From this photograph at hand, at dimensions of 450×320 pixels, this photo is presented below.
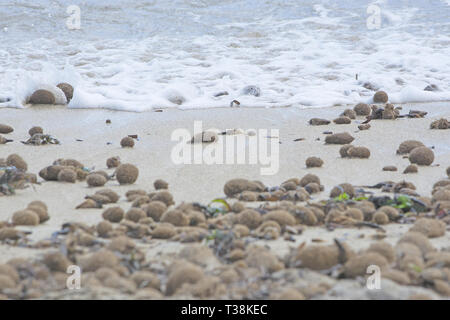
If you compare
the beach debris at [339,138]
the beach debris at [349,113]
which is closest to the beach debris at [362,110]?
the beach debris at [349,113]

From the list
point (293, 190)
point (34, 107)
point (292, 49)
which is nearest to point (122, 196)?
point (293, 190)

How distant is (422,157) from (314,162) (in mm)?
737

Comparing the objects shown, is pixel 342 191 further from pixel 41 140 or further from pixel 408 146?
pixel 41 140

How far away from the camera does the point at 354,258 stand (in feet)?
6.44

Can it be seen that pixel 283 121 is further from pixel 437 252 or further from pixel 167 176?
pixel 437 252

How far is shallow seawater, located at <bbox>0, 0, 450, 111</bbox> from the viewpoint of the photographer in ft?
21.7

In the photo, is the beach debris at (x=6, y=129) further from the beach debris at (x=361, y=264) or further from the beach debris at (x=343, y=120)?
the beach debris at (x=361, y=264)

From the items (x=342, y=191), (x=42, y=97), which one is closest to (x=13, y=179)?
(x=342, y=191)

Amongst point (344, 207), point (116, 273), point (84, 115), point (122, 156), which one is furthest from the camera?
point (84, 115)

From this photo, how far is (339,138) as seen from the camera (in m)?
4.73

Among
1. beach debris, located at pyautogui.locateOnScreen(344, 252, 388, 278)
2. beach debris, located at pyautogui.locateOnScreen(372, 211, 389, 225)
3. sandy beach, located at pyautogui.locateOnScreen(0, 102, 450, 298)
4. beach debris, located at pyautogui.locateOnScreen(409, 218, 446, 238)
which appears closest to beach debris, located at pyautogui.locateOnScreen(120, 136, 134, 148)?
sandy beach, located at pyautogui.locateOnScreen(0, 102, 450, 298)

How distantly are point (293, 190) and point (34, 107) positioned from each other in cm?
392
